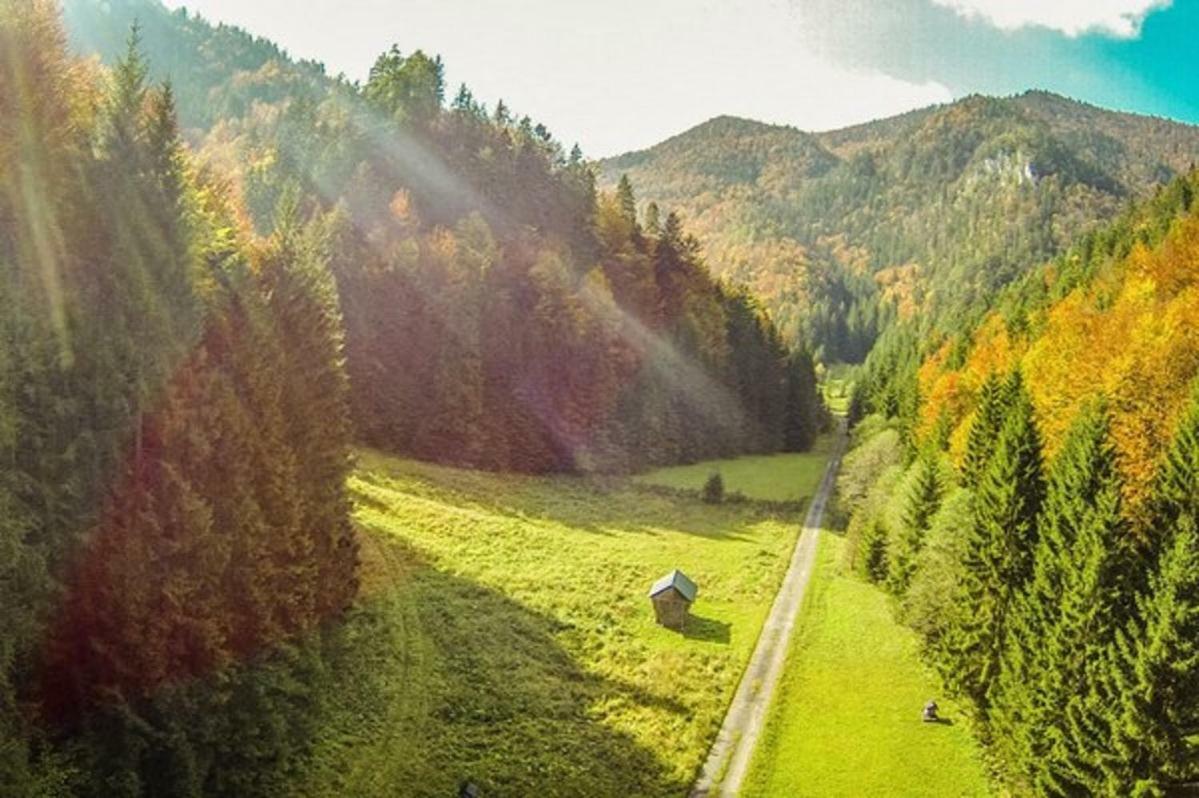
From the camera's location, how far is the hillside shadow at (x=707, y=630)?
146 ft

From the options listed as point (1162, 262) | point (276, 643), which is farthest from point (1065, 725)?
point (1162, 262)

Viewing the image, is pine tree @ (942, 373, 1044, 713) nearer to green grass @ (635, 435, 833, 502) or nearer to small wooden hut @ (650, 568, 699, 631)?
small wooden hut @ (650, 568, 699, 631)

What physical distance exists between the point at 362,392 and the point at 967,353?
5621 centimetres

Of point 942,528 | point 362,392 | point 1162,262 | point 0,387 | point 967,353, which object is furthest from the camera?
point 967,353

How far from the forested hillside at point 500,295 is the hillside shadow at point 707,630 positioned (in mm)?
36827

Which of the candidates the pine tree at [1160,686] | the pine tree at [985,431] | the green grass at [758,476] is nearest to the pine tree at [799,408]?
the green grass at [758,476]

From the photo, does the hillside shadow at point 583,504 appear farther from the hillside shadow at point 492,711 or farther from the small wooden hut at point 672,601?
the small wooden hut at point 672,601

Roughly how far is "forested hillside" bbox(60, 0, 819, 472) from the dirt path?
1330 inches

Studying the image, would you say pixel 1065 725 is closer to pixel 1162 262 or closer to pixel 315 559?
pixel 315 559

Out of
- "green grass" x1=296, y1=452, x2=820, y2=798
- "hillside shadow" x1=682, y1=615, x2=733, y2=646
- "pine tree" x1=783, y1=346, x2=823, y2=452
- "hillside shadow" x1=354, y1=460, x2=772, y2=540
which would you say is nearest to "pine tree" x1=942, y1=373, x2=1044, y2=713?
"green grass" x1=296, y1=452, x2=820, y2=798

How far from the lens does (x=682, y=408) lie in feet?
333

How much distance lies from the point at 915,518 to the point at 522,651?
25756 mm

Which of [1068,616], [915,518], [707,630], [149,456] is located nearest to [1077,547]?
[1068,616]

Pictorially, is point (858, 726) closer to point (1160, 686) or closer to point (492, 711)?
point (1160, 686)
